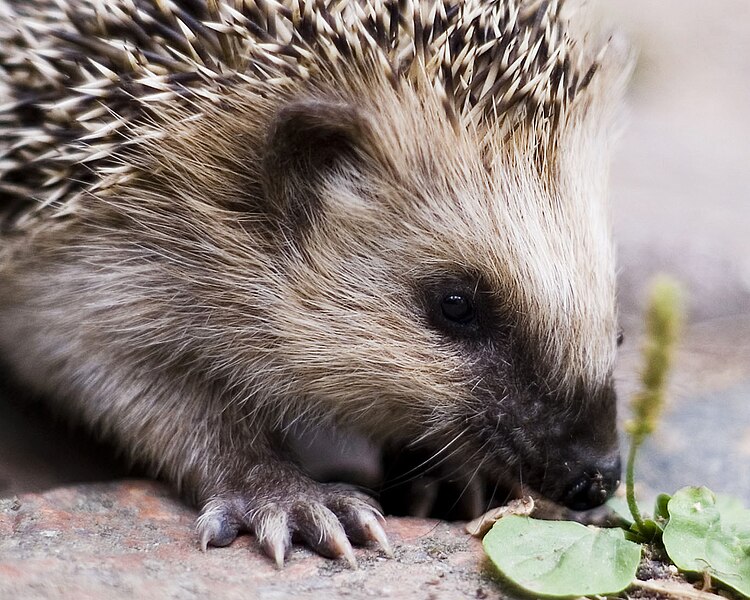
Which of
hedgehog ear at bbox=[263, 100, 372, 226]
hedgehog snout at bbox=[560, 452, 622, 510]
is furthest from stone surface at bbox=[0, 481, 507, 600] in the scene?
hedgehog ear at bbox=[263, 100, 372, 226]

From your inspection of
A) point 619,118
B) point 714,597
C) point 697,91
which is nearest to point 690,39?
point 697,91

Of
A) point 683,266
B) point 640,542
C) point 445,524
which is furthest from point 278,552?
point 683,266

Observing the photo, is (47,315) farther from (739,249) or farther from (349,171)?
(739,249)

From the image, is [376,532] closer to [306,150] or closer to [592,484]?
[592,484]

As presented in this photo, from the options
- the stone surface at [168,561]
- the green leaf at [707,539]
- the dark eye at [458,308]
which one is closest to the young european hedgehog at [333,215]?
the dark eye at [458,308]

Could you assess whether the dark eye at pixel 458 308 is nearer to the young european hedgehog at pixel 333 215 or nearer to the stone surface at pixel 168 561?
the young european hedgehog at pixel 333 215

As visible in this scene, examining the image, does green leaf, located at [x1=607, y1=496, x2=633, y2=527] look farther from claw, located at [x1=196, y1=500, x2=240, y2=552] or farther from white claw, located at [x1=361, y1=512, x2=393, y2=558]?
claw, located at [x1=196, y1=500, x2=240, y2=552]
